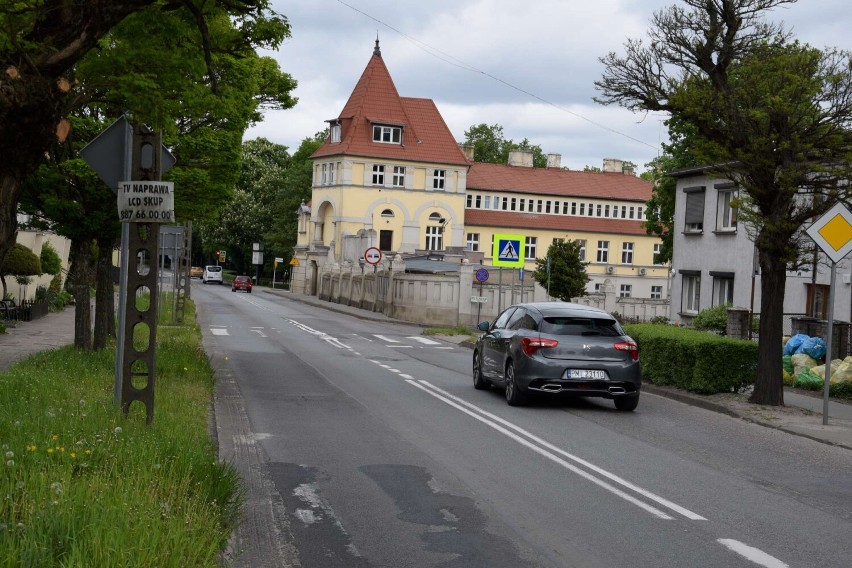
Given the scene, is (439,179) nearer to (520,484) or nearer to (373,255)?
(373,255)

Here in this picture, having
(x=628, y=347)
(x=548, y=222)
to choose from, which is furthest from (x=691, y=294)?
(x=548, y=222)

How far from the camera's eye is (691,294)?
40844 mm

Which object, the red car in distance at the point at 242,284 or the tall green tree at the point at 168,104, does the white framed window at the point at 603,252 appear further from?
the tall green tree at the point at 168,104

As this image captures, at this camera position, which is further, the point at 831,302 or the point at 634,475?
the point at 831,302

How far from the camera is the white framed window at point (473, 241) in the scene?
325 ft

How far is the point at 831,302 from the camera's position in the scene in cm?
1529

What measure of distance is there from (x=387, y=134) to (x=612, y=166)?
97.0 ft

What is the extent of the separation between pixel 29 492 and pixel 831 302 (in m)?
→ 12.1

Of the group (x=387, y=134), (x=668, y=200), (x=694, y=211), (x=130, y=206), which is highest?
(x=387, y=134)

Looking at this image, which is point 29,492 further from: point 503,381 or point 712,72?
point 712,72

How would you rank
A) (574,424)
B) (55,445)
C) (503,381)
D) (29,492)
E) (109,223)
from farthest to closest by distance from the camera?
1. (109,223)
2. (503,381)
3. (574,424)
4. (55,445)
5. (29,492)

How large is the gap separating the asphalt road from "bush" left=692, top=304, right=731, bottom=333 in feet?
54.6

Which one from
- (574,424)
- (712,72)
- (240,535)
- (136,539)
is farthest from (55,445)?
(712,72)

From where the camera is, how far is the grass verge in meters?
5.27
